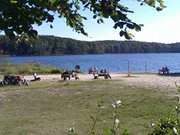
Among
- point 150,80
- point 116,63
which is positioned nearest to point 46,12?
point 150,80

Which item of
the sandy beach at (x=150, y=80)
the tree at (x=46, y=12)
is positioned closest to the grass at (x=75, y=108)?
the sandy beach at (x=150, y=80)

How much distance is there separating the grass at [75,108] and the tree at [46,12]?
25.8 feet

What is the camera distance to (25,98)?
25.8m

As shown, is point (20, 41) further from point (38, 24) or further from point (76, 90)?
point (76, 90)

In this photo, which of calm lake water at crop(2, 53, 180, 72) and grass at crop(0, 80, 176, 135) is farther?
calm lake water at crop(2, 53, 180, 72)

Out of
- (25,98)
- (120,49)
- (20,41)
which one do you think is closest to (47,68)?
(25,98)

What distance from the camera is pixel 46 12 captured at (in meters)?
4.45

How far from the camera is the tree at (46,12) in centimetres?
419

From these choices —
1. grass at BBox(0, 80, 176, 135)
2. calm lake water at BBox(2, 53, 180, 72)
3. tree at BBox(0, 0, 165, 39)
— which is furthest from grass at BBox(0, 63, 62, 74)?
tree at BBox(0, 0, 165, 39)

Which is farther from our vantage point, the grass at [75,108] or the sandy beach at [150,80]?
the sandy beach at [150,80]

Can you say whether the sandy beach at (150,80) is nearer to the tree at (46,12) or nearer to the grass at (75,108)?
the grass at (75,108)

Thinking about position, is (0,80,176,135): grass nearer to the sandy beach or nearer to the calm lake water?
the sandy beach

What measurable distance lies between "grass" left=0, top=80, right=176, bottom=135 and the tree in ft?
25.8

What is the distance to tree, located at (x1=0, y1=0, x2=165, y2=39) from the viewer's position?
419 cm
